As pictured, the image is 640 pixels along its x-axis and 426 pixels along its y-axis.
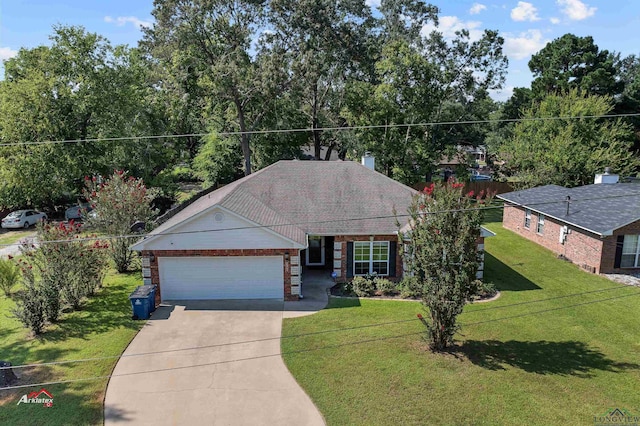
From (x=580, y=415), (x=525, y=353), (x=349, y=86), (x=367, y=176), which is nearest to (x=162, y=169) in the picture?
(x=349, y=86)

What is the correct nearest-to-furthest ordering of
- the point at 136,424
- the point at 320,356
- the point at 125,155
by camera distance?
the point at 136,424 → the point at 320,356 → the point at 125,155

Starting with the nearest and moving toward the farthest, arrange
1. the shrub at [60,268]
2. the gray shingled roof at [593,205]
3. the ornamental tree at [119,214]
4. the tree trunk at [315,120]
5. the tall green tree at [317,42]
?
the shrub at [60,268] < the ornamental tree at [119,214] < the gray shingled roof at [593,205] < the tall green tree at [317,42] < the tree trunk at [315,120]

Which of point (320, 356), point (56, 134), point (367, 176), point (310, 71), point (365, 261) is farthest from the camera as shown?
point (310, 71)

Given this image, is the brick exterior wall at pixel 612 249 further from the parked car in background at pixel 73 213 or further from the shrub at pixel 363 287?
the parked car in background at pixel 73 213

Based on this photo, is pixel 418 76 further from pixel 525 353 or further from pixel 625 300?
pixel 525 353

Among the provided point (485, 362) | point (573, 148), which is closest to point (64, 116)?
point (485, 362)

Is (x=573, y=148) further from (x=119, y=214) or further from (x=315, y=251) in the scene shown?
(x=119, y=214)

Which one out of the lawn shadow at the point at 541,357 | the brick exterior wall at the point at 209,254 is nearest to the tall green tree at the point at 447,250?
the lawn shadow at the point at 541,357

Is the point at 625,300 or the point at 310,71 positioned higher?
the point at 310,71

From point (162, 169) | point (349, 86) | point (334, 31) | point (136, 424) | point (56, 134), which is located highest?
point (334, 31)
